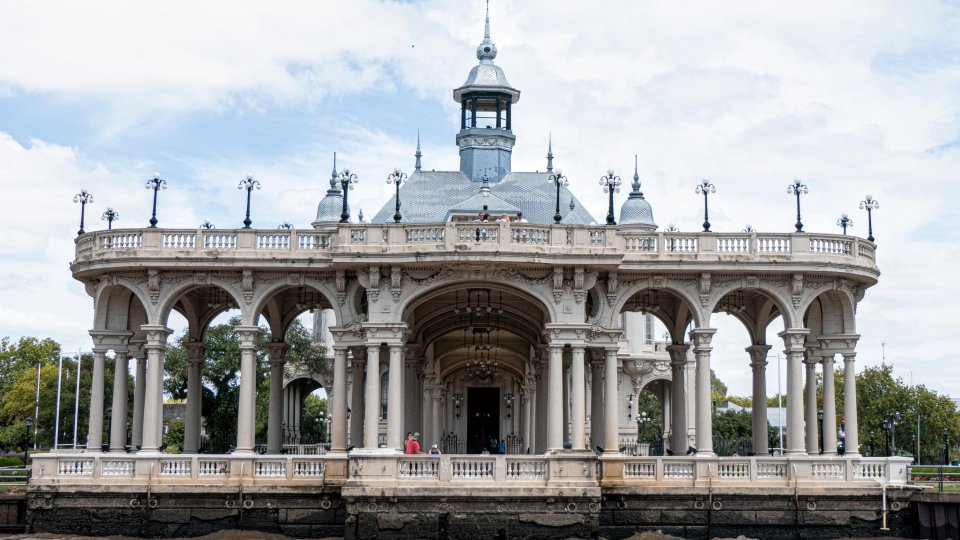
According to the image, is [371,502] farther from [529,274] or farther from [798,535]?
[798,535]

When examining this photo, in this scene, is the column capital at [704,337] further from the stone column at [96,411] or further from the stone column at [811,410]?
the stone column at [96,411]

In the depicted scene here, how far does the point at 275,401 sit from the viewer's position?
137 feet

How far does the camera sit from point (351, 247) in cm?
3450

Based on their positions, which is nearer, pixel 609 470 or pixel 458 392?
pixel 609 470

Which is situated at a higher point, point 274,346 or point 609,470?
point 274,346

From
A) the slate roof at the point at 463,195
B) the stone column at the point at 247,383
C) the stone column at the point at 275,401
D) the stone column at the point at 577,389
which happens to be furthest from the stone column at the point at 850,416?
the slate roof at the point at 463,195

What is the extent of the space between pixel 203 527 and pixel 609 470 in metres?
11.5

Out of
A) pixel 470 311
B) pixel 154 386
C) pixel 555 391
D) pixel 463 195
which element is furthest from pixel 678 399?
pixel 463 195

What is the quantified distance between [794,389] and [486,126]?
3721cm

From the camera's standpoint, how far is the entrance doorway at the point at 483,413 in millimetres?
66062

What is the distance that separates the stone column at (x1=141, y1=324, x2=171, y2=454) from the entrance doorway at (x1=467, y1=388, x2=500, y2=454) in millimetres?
30506

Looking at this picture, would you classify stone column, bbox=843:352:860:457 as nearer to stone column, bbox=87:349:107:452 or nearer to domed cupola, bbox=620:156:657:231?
stone column, bbox=87:349:107:452

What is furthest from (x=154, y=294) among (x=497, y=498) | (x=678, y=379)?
(x=678, y=379)

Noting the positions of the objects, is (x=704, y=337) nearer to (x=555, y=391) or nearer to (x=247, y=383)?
(x=555, y=391)
